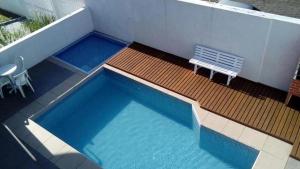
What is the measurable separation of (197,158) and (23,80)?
5.33 m

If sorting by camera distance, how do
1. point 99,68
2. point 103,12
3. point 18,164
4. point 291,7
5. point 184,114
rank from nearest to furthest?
point 18,164 < point 184,114 < point 99,68 < point 103,12 < point 291,7

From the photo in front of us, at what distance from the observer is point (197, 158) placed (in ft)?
23.3

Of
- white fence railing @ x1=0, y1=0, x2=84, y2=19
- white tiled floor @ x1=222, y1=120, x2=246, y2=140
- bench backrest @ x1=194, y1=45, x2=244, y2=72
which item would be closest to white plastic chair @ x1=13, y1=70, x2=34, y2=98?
white fence railing @ x1=0, y1=0, x2=84, y2=19

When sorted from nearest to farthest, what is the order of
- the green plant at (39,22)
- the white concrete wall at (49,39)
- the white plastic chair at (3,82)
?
the white plastic chair at (3,82), the white concrete wall at (49,39), the green plant at (39,22)

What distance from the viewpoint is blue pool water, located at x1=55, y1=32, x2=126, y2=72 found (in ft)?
32.8

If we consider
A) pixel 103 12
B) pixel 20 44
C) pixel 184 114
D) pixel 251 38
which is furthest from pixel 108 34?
pixel 251 38

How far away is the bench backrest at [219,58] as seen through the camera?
26.7ft

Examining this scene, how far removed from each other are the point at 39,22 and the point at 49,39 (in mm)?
2057

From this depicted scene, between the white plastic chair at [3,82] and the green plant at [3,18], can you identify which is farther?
the green plant at [3,18]

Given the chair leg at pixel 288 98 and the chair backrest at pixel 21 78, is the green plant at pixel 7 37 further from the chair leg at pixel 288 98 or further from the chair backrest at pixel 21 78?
the chair leg at pixel 288 98

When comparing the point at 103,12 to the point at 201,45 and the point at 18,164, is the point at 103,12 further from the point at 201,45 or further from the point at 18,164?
the point at 18,164

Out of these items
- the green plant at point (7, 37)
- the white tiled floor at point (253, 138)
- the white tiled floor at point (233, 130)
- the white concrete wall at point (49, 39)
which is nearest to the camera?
the white tiled floor at point (253, 138)

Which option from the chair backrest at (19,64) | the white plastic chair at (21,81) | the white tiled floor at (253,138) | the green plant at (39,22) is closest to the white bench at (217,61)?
the white tiled floor at (253,138)

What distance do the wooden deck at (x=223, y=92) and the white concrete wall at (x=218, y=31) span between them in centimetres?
38
